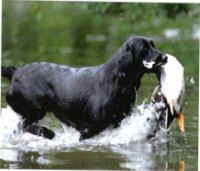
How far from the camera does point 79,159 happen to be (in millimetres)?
8836

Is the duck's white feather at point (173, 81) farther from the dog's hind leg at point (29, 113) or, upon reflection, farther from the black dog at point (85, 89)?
the dog's hind leg at point (29, 113)

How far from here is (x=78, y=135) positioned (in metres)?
9.31

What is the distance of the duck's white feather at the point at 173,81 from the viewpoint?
890 centimetres

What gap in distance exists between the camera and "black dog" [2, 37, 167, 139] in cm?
880

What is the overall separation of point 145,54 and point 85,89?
2.56 feet

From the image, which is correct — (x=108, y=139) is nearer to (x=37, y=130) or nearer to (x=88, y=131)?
(x=88, y=131)

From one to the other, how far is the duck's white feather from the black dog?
0.15m

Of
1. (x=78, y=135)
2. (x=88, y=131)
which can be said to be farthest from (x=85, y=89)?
(x=78, y=135)

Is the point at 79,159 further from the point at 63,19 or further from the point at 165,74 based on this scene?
the point at 63,19

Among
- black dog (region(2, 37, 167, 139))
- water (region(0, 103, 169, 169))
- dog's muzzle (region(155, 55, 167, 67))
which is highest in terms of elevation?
dog's muzzle (region(155, 55, 167, 67))

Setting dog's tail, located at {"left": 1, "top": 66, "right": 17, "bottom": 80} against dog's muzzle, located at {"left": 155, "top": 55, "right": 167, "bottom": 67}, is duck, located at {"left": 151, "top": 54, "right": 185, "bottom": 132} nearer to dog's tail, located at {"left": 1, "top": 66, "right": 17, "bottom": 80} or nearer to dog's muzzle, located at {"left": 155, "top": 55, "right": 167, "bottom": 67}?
dog's muzzle, located at {"left": 155, "top": 55, "right": 167, "bottom": 67}

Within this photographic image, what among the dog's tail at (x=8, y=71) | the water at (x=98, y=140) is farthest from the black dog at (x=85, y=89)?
the water at (x=98, y=140)

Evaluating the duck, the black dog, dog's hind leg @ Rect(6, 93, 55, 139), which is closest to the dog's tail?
the black dog

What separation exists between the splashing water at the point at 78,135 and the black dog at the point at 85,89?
95 millimetres
